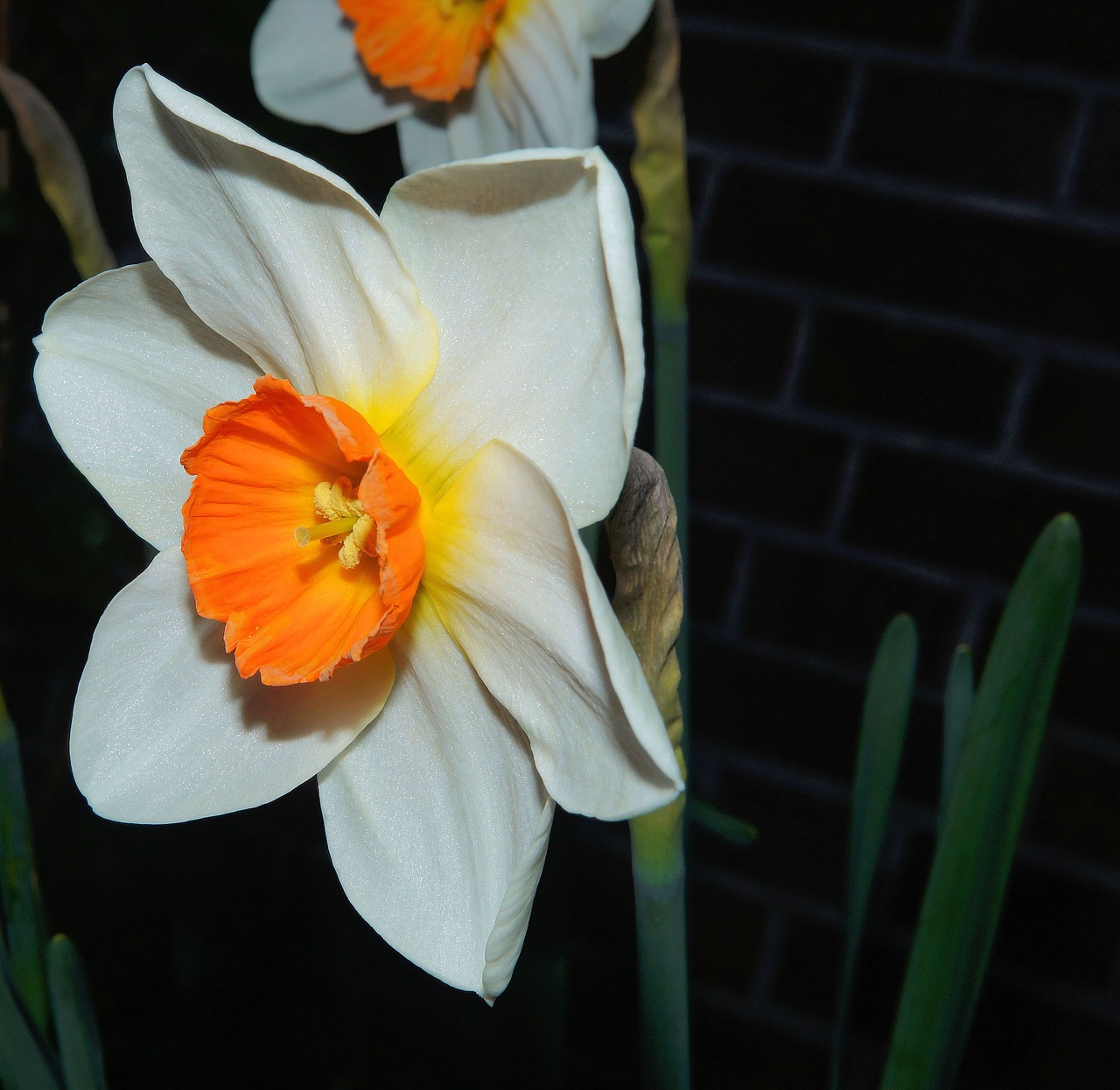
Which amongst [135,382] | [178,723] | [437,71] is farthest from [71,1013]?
[437,71]

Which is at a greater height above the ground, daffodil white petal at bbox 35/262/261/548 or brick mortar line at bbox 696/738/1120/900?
daffodil white petal at bbox 35/262/261/548

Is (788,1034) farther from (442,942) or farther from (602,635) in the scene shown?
(602,635)

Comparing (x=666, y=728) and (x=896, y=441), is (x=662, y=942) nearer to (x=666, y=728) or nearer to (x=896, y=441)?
(x=666, y=728)

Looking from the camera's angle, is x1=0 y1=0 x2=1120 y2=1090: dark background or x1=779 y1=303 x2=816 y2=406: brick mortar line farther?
x1=779 y1=303 x2=816 y2=406: brick mortar line

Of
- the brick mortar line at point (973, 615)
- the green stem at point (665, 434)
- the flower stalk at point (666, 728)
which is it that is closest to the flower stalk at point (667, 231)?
the green stem at point (665, 434)

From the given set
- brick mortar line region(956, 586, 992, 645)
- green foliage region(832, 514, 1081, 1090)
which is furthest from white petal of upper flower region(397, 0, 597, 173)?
brick mortar line region(956, 586, 992, 645)

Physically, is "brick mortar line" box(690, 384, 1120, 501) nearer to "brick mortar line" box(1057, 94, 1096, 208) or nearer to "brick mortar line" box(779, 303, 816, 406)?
"brick mortar line" box(779, 303, 816, 406)
